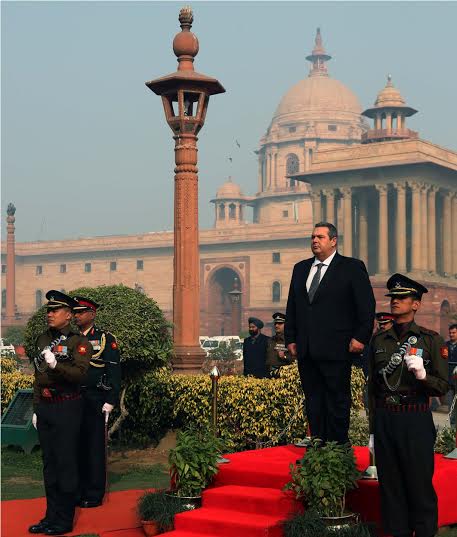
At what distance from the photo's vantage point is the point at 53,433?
27.1 ft

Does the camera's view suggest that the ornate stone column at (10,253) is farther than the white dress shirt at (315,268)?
Yes

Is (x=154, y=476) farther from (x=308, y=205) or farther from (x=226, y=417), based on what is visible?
(x=308, y=205)

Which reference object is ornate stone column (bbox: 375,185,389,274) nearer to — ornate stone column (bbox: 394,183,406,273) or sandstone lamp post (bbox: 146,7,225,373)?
ornate stone column (bbox: 394,183,406,273)

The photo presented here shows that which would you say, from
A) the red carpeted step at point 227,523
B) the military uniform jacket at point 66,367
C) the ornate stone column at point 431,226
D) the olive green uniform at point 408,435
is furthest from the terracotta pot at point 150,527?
the ornate stone column at point 431,226

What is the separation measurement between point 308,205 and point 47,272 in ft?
92.9

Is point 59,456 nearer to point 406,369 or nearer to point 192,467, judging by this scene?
point 192,467

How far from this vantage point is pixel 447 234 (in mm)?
71125

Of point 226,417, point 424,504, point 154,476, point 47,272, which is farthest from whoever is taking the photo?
point 47,272

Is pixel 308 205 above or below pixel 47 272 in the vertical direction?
above

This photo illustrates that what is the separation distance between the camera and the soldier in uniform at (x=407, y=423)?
22.9 ft

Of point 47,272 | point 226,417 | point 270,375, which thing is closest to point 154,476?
point 226,417

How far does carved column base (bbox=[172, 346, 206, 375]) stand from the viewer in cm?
1585

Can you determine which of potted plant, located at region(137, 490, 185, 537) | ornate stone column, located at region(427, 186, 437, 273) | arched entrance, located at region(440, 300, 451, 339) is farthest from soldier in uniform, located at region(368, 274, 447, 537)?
ornate stone column, located at region(427, 186, 437, 273)

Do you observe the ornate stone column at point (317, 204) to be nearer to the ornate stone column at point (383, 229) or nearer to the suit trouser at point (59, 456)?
the ornate stone column at point (383, 229)
